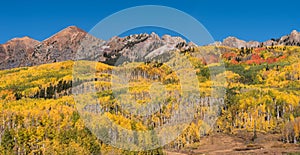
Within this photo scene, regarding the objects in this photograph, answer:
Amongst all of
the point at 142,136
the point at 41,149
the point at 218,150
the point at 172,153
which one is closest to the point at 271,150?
the point at 218,150

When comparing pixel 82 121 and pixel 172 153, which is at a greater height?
pixel 82 121

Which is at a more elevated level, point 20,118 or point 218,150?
point 20,118

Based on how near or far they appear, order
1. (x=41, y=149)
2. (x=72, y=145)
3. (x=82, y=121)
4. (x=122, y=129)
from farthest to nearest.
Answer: (x=82, y=121)
(x=122, y=129)
(x=41, y=149)
(x=72, y=145)

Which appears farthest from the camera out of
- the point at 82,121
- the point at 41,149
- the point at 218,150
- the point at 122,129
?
the point at 218,150

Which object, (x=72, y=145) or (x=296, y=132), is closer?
(x=72, y=145)

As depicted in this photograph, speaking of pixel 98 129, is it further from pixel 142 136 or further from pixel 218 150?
pixel 218 150

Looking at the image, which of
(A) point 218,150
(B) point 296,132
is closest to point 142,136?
→ (A) point 218,150

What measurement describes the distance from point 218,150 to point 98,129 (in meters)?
56.9

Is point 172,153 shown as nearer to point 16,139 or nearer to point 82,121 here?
point 82,121

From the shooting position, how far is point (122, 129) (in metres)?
147

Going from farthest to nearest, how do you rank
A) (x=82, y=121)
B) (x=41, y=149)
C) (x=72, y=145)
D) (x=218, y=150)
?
1. (x=218, y=150)
2. (x=82, y=121)
3. (x=41, y=149)
4. (x=72, y=145)

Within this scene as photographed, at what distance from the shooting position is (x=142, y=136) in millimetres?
142250

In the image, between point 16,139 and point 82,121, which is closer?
point 16,139

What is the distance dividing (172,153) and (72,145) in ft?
194
